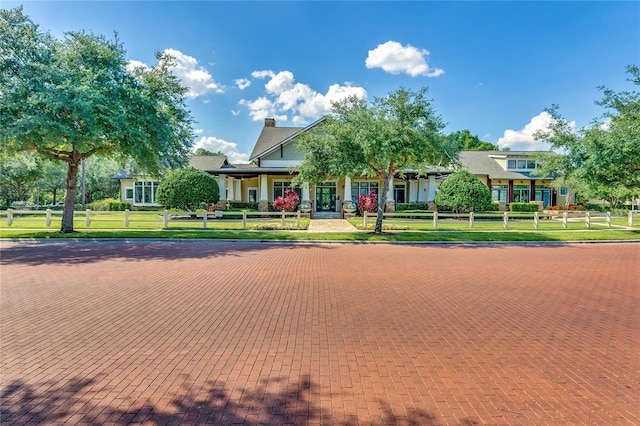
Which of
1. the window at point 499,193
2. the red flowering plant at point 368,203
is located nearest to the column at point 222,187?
the red flowering plant at point 368,203

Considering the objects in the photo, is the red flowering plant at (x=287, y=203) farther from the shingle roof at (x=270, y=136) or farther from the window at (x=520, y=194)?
the window at (x=520, y=194)

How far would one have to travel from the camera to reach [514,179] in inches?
1553

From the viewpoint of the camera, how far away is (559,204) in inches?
1608

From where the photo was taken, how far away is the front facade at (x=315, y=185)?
98.7 ft

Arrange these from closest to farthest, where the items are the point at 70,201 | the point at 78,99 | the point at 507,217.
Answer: the point at 78,99 → the point at 70,201 → the point at 507,217

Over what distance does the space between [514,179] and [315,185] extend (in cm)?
2394

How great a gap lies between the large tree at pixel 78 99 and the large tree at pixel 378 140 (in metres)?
7.07

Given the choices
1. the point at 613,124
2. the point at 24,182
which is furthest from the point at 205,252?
the point at 24,182

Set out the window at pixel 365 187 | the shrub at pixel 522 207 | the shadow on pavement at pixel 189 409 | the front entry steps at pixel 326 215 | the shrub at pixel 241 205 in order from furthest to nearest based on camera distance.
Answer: the shrub at pixel 522 207 → the window at pixel 365 187 → the shrub at pixel 241 205 → the front entry steps at pixel 326 215 → the shadow on pavement at pixel 189 409

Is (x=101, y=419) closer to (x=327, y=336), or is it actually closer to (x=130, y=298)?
(x=327, y=336)

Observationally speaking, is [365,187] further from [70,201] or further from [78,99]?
[78,99]

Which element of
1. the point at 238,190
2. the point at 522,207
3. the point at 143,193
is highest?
the point at 238,190

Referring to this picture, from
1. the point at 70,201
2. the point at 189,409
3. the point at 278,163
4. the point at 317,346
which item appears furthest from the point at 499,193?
the point at 189,409

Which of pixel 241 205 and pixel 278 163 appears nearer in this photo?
pixel 278 163
